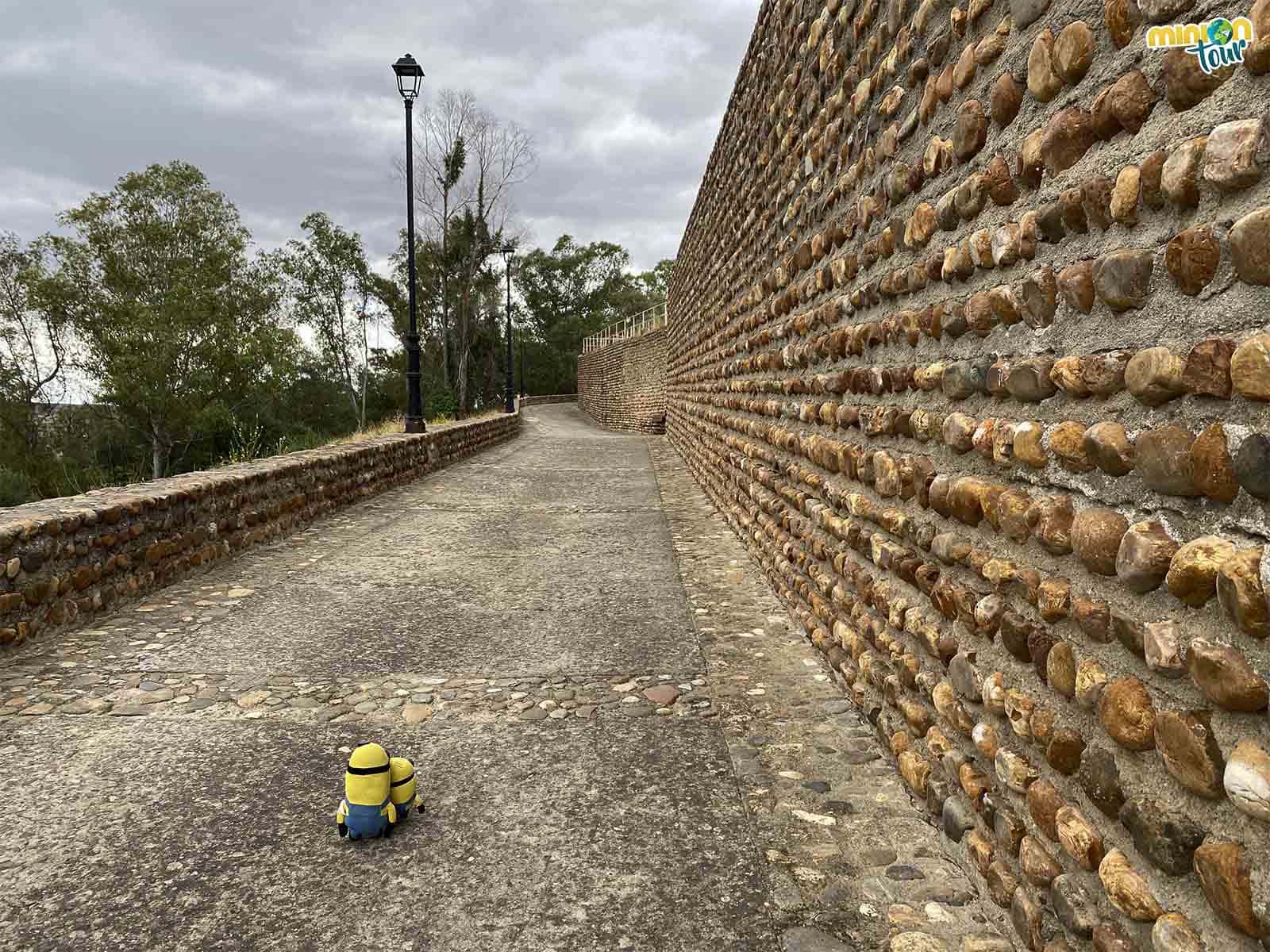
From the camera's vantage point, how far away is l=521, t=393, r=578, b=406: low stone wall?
47.0 meters

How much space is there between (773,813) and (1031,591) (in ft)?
3.47

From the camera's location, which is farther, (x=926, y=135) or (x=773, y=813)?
(x=926, y=135)

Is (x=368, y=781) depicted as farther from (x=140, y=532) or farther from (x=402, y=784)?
(x=140, y=532)

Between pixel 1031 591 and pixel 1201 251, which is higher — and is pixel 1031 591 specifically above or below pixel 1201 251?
below

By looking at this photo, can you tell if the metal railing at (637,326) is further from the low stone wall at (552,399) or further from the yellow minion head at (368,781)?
the yellow minion head at (368,781)

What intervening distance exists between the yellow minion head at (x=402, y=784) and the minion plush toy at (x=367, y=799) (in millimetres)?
19

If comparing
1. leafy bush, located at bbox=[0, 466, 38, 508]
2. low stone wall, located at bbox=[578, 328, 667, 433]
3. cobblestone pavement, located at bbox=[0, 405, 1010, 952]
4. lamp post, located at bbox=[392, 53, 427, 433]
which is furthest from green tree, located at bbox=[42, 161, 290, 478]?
cobblestone pavement, located at bbox=[0, 405, 1010, 952]

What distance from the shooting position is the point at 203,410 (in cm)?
2983

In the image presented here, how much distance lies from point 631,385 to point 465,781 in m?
23.7

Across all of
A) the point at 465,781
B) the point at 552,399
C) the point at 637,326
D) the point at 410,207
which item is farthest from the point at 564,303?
the point at 465,781

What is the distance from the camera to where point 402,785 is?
2.30m

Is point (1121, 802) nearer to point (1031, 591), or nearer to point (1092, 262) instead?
point (1031, 591)

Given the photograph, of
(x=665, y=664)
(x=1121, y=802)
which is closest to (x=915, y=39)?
(x=1121, y=802)

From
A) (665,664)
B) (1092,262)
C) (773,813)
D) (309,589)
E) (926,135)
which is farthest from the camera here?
(309,589)
